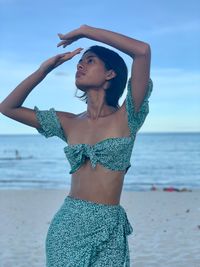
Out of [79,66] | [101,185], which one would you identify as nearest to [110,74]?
[79,66]

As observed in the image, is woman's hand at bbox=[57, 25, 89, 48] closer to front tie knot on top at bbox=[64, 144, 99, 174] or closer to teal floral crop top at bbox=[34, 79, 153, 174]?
teal floral crop top at bbox=[34, 79, 153, 174]

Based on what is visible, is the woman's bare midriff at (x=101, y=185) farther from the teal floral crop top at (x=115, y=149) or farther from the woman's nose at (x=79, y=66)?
the woman's nose at (x=79, y=66)

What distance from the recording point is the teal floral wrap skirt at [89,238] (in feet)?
9.25

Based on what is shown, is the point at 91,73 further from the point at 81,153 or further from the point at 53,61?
the point at 81,153

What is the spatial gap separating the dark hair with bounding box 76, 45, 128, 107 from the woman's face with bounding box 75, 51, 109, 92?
0.08ft

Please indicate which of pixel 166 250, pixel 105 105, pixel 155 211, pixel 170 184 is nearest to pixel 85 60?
pixel 105 105

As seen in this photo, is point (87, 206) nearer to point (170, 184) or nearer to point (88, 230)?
point (88, 230)

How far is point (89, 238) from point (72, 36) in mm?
909

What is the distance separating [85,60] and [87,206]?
2.23 ft

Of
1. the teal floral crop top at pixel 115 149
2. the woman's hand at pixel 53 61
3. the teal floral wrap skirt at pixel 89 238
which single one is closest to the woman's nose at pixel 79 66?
the woman's hand at pixel 53 61

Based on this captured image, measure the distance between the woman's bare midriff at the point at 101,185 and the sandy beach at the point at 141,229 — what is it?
4.64 meters

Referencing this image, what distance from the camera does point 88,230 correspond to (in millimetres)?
2836

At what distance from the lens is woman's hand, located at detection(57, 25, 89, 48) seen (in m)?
2.93

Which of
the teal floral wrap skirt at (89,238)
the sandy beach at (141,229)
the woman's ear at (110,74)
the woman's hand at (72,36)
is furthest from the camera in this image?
the sandy beach at (141,229)
